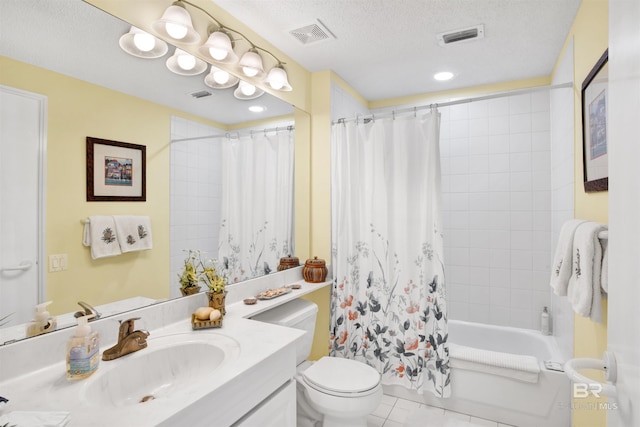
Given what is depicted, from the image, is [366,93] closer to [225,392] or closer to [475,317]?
[475,317]

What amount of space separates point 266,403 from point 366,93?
9.26ft

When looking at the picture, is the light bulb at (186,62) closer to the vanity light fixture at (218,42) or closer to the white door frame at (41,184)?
the vanity light fixture at (218,42)

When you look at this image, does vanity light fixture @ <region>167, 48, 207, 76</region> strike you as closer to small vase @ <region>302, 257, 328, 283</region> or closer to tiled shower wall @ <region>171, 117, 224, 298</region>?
tiled shower wall @ <region>171, 117, 224, 298</region>

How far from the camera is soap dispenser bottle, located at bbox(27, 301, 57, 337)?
110 cm

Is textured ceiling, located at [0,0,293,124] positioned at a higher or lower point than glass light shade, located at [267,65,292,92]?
lower

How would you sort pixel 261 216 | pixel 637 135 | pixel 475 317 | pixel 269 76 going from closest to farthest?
1. pixel 637 135
2. pixel 269 76
3. pixel 261 216
4. pixel 475 317

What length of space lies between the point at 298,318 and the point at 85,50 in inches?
64.1

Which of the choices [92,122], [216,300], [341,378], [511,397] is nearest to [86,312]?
[216,300]

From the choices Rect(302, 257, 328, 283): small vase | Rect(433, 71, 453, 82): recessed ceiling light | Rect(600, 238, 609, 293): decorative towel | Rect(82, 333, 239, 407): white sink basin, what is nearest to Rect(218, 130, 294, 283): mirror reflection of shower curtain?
Rect(302, 257, 328, 283): small vase

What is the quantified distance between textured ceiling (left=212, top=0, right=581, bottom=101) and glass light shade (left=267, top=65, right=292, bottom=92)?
0.22 meters

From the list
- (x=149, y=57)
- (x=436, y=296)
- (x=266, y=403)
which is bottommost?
(x=266, y=403)

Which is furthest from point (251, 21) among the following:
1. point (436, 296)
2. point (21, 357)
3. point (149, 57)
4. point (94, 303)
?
point (436, 296)

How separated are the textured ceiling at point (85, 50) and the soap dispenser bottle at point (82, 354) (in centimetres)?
93

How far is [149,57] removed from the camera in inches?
59.7
